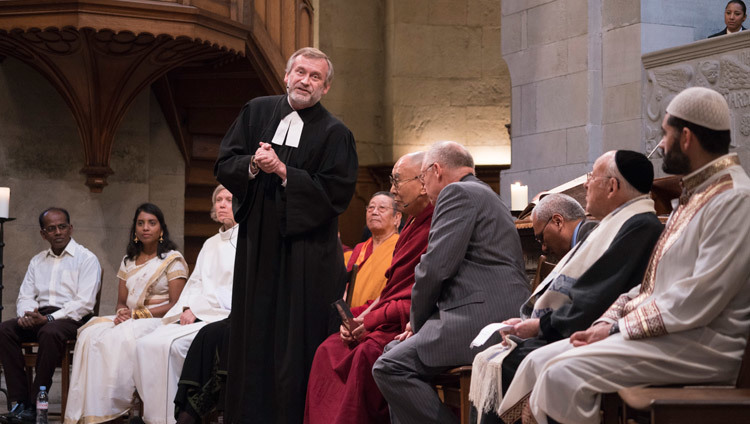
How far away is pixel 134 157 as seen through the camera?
9883mm

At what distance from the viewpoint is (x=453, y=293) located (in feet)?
14.3

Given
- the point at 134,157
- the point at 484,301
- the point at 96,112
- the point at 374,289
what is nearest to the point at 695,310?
the point at 484,301

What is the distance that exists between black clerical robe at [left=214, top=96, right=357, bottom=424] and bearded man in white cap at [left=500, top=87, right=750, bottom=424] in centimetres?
175

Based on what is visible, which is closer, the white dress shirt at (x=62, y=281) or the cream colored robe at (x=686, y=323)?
the cream colored robe at (x=686, y=323)

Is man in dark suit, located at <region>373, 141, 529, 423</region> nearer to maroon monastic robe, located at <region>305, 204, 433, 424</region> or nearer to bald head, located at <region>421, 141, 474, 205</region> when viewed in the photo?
bald head, located at <region>421, 141, 474, 205</region>

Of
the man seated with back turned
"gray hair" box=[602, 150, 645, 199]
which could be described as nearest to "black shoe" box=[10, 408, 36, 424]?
the man seated with back turned

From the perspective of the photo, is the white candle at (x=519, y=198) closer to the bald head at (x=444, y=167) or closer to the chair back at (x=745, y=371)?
the bald head at (x=444, y=167)

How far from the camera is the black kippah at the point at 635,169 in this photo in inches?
150

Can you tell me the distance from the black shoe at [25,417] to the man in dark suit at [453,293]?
343 centimetres

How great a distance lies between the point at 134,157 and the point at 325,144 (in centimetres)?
530

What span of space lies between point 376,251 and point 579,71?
11.9ft

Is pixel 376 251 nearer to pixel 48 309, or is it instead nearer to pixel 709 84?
pixel 48 309

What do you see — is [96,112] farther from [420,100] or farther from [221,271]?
[420,100]

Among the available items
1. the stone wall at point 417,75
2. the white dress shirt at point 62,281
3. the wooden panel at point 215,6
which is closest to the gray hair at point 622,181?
the white dress shirt at point 62,281
